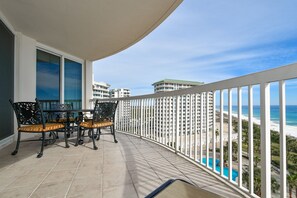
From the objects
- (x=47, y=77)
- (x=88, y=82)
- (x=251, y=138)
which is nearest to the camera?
(x=251, y=138)

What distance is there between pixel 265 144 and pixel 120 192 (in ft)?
4.30

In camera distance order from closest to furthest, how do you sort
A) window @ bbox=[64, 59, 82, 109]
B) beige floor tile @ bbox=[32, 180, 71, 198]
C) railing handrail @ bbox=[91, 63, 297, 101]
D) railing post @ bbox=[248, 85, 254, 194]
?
railing handrail @ bbox=[91, 63, 297, 101], railing post @ bbox=[248, 85, 254, 194], beige floor tile @ bbox=[32, 180, 71, 198], window @ bbox=[64, 59, 82, 109]

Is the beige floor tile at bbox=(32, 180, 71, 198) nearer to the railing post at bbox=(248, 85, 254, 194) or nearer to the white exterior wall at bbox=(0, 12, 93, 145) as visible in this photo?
the railing post at bbox=(248, 85, 254, 194)

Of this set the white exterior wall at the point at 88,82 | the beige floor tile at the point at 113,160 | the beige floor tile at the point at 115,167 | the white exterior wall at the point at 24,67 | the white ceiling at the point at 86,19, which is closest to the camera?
the beige floor tile at the point at 115,167

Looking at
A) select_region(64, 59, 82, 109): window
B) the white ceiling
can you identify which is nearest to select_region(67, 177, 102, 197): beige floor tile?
the white ceiling

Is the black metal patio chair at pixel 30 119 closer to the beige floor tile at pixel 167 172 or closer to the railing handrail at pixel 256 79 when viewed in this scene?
the beige floor tile at pixel 167 172

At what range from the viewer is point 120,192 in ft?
4.82

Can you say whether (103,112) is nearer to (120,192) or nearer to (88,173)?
(88,173)

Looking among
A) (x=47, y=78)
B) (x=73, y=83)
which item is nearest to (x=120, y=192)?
(x=47, y=78)

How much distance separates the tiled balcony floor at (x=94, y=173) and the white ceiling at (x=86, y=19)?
2.54m

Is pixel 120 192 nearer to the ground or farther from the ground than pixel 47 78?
nearer to the ground

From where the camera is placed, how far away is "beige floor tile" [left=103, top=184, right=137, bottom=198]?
1417 millimetres

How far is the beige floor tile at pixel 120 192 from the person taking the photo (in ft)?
4.65

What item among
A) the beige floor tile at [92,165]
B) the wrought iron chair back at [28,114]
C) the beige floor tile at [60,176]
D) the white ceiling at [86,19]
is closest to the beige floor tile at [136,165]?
the beige floor tile at [92,165]
